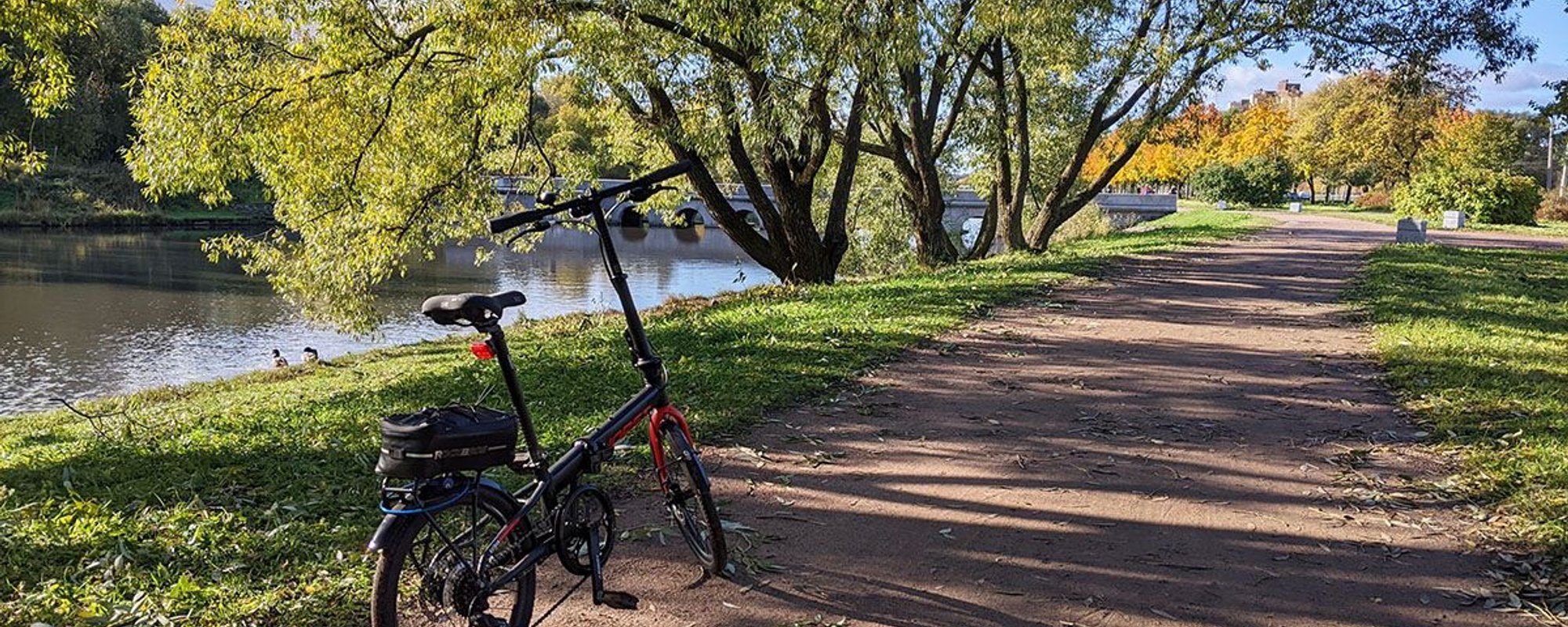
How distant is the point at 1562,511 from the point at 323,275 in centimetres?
1147

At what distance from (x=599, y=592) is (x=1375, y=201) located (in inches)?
2435

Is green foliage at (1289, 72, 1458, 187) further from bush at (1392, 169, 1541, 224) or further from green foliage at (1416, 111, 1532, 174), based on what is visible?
bush at (1392, 169, 1541, 224)

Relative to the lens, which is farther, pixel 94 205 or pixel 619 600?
pixel 94 205

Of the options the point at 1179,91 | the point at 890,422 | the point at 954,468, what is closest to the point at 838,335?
the point at 890,422

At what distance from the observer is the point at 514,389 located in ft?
10.5

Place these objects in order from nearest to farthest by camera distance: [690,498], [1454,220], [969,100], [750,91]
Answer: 1. [690,498]
2. [750,91]
3. [969,100]
4. [1454,220]

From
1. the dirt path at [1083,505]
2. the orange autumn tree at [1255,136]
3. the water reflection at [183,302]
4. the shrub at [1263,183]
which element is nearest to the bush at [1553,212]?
the shrub at [1263,183]

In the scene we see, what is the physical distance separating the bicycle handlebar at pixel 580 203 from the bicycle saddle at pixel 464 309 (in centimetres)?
26

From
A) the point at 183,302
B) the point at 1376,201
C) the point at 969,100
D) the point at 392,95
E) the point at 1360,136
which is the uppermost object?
the point at 1360,136

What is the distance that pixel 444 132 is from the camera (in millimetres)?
12320

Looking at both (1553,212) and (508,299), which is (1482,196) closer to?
(1553,212)

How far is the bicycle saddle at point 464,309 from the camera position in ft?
9.97

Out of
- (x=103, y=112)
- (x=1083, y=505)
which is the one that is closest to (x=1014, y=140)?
(x=1083, y=505)

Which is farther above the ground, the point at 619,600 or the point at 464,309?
the point at 464,309
